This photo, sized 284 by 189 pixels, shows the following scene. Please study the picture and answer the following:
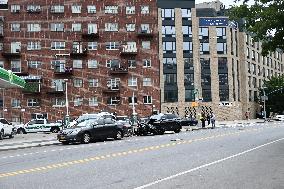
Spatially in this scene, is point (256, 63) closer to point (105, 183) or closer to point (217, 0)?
point (217, 0)

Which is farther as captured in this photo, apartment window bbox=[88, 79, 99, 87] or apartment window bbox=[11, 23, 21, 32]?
apartment window bbox=[88, 79, 99, 87]

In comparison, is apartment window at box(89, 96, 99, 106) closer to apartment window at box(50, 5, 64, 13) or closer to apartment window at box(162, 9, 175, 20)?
apartment window at box(50, 5, 64, 13)

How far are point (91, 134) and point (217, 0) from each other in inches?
2882

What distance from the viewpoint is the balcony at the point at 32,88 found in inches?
2704

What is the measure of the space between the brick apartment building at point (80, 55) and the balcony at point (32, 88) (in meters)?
0.15

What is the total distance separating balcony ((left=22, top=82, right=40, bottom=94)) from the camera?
6869cm

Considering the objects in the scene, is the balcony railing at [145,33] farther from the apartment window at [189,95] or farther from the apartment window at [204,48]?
the apartment window at [204,48]

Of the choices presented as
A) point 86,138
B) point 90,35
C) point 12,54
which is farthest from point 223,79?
point 86,138

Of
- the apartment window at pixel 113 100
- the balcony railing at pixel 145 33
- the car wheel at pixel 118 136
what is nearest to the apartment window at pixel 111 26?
the balcony railing at pixel 145 33

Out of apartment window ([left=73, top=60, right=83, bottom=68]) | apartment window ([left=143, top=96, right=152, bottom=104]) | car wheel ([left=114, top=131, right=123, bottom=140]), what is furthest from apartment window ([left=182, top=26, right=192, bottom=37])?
car wheel ([left=114, top=131, right=123, bottom=140])

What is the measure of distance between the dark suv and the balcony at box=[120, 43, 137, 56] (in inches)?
1445

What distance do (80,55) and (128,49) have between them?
7392 mm

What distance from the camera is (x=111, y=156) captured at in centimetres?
1744

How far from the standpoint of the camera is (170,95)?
83062 millimetres
